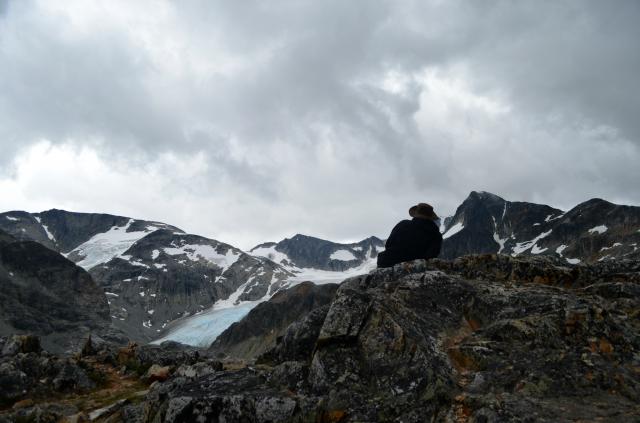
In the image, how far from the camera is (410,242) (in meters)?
19.6

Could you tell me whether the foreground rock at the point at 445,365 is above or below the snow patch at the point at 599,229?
below

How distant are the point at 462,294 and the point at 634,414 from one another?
5.07 m

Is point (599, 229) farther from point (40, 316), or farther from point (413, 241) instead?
point (40, 316)

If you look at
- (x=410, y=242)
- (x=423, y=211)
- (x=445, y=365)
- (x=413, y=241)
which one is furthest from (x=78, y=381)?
(x=423, y=211)

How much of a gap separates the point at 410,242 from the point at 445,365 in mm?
10539

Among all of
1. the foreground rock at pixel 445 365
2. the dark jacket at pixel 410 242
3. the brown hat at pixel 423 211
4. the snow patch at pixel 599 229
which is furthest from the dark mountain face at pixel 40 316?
the snow patch at pixel 599 229

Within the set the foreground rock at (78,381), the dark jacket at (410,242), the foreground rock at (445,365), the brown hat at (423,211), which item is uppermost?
the brown hat at (423,211)

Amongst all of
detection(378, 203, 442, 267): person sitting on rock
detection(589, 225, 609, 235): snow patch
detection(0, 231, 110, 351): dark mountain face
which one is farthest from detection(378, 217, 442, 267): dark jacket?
detection(589, 225, 609, 235): snow patch

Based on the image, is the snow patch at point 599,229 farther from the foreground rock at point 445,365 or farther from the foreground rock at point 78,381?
the foreground rock at point 445,365

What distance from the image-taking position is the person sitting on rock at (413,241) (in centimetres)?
1962

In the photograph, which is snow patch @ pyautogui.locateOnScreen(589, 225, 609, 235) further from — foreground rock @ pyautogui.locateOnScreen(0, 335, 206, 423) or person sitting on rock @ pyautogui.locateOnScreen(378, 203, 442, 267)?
foreground rock @ pyautogui.locateOnScreen(0, 335, 206, 423)

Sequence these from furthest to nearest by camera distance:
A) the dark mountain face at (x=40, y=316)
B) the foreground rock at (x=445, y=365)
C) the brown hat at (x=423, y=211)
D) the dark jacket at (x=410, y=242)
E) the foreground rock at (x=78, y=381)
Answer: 1. the dark mountain face at (x=40, y=316)
2. the brown hat at (x=423, y=211)
3. the dark jacket at (x=410, y=242)
4. the foreground rock at (x=78, y=381)
5. the foreground rock at (x=445, y=365)

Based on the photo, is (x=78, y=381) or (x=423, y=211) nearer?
(x=78, y=381)

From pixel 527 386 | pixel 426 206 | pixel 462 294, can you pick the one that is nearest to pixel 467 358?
pixel 527 386
